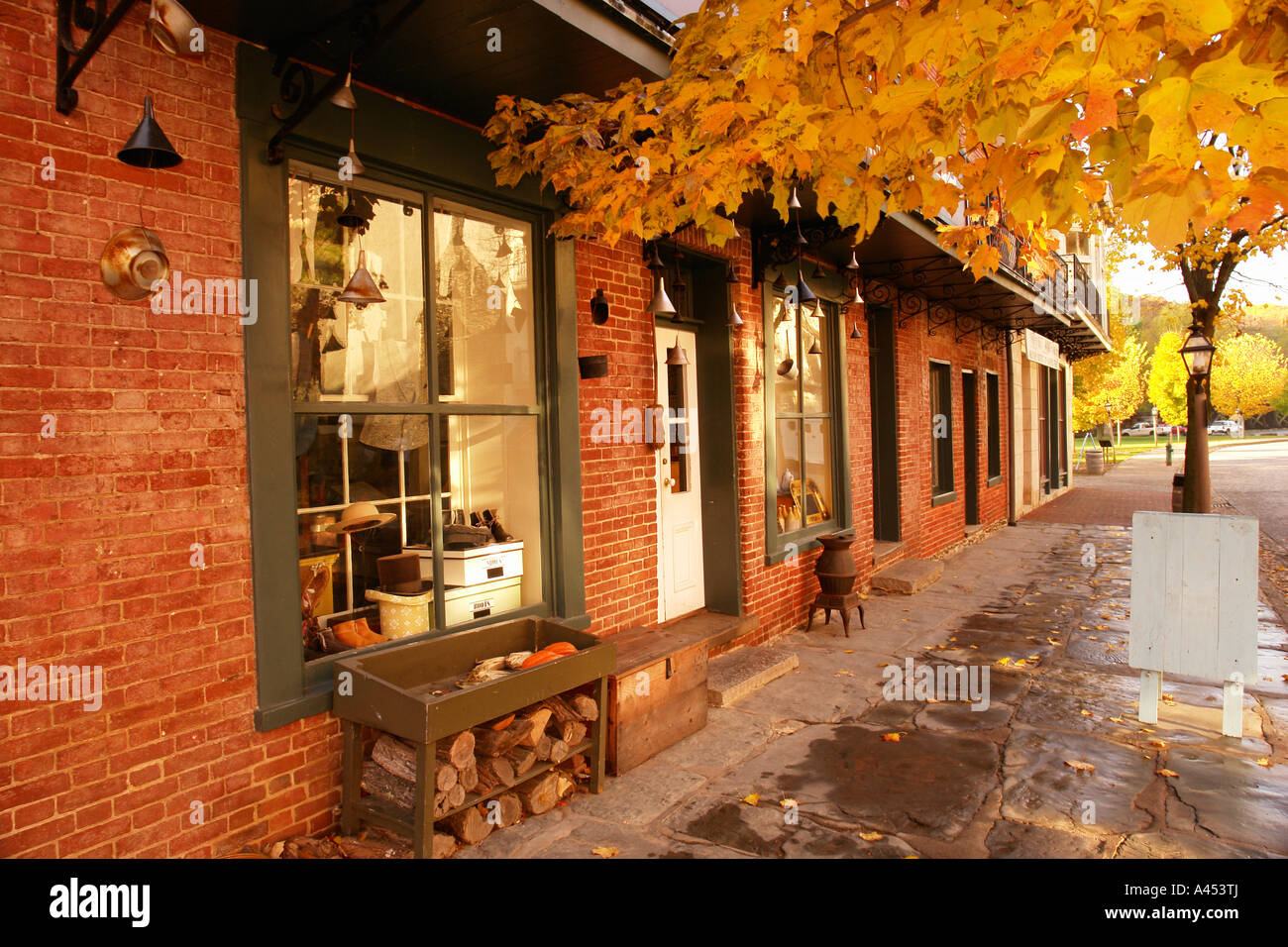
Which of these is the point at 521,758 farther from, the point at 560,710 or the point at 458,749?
the point at 458,749

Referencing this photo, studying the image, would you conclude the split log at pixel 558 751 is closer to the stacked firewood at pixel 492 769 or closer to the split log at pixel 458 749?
the stacked firewood at pixel 492 769

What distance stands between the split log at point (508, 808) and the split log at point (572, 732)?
0.35 metres

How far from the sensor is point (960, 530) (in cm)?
1242

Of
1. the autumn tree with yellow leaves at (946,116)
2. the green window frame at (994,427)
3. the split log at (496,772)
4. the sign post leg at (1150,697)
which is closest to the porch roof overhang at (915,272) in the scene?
the green window frame at (994,427)

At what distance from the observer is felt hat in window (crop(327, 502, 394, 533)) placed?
3850mm

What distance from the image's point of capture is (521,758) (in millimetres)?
3705

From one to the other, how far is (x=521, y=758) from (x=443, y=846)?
507mm

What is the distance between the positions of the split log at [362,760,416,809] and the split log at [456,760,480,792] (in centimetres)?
19

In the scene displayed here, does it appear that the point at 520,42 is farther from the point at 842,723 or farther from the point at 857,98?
the point at 842,723

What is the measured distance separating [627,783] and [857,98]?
3.37 m

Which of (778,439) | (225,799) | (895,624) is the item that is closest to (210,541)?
(225,799)

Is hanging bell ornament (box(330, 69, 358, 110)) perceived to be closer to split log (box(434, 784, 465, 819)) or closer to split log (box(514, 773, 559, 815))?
split log (box(434, 784, 465, 819))

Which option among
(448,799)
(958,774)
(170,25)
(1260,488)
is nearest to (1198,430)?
(958,774)

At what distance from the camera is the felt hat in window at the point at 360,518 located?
385 centimetres
